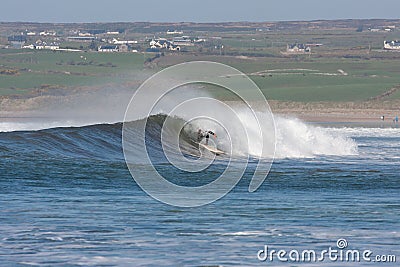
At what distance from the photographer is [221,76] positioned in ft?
304

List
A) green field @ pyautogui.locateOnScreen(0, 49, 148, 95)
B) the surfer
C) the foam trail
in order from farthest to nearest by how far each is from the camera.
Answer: green field @ pyautogui.locateOnScreen(0, 49, 148, 95) → the foam trail → the surfer

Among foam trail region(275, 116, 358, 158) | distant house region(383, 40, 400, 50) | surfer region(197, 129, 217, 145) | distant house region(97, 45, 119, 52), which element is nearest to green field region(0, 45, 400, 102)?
distant house region(97, 45, 119, 52)

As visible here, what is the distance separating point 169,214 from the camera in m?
14.0

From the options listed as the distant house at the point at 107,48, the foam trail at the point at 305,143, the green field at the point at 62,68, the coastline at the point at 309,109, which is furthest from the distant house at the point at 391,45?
the foam trail at the point at 305,143

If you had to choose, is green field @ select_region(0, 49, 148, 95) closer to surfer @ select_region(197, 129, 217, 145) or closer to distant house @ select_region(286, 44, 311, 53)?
distant house @ select_region(286, 44, 311, 53)

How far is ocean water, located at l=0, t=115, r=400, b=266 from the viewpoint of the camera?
1112cm

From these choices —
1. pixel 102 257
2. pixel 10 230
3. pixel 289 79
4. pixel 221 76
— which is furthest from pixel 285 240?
pixel 289 79

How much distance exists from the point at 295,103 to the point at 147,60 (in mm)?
36770

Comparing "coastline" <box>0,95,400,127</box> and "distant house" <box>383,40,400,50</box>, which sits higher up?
"distant house" <box>383,40,400,50</box>

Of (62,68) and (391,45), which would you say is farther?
(391,45)

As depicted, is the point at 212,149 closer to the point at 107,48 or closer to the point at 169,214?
the point at 169,214

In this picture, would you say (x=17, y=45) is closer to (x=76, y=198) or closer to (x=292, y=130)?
(x=292, y=130)

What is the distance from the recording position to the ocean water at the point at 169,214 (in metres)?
11.1

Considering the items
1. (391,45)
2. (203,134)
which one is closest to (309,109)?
(203,134)
